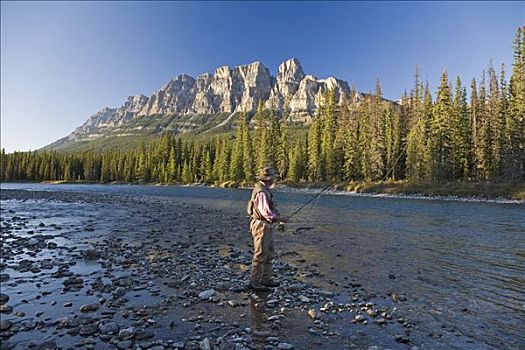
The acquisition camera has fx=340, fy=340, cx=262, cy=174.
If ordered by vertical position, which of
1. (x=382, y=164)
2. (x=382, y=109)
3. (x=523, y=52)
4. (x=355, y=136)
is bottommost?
(x=382, y=164)

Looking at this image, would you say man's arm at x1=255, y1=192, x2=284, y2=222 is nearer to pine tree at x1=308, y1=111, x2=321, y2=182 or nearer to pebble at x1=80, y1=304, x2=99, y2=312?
pebble at x1=80, y1=304, x2=99, y2=312

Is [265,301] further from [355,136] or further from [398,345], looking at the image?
[355,136]

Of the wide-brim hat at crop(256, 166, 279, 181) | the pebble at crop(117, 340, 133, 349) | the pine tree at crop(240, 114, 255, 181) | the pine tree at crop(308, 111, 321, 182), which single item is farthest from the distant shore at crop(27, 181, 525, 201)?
the pebble at crop(117, 340, 133, 349)

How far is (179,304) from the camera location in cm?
771

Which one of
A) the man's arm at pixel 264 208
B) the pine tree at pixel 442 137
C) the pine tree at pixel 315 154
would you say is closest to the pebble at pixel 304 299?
the man's arm at pixel 264 208

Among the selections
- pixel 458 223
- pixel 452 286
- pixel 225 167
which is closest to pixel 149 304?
pixel 452 286

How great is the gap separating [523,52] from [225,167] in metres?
71.4

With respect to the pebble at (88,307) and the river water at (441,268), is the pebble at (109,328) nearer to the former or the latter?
the pebble at (88,307)

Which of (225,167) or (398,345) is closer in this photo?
(398,345)

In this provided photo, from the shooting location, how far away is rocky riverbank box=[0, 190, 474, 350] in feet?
19.7

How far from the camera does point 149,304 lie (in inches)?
302

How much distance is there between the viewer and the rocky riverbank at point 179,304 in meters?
6.01

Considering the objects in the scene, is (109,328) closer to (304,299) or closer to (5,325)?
(5,325)

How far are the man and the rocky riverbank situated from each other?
0.36 metres
